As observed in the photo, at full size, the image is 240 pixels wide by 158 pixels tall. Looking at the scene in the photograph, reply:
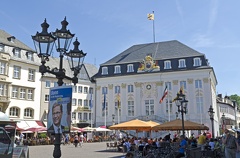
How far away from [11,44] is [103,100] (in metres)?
19.3

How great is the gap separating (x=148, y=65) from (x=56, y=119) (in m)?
42.4

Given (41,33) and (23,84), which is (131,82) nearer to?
(23,84)

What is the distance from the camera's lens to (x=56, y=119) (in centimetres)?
738

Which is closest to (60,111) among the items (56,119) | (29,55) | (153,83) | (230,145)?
(56,119)

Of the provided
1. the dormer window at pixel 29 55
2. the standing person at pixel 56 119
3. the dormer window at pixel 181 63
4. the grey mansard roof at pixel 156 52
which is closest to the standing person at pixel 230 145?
the standing person at pixel 56 119

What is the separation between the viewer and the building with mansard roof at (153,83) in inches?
1778

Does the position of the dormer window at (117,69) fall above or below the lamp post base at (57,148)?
above

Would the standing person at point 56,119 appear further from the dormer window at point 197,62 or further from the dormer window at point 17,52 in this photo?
the dormer window at point 197,62

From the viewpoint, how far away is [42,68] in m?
8.07

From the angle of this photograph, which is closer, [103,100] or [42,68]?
[42,68]

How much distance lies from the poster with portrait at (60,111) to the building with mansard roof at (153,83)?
1527 inches

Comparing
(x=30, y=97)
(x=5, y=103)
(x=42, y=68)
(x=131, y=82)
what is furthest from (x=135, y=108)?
(x=42, y=68)

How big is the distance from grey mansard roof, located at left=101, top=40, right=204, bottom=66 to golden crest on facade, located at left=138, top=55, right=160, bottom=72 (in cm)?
132

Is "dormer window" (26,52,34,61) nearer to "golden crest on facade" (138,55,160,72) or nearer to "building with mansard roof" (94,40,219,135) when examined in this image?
"building with mansard roof" (94,40,219,135)
